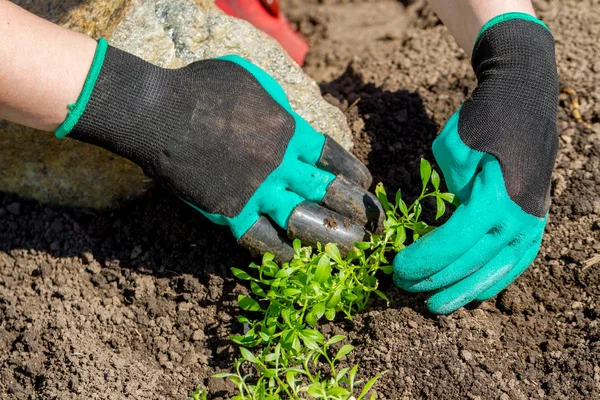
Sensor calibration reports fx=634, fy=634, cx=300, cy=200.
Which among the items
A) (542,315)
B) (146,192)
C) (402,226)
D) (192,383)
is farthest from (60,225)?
(542,315)

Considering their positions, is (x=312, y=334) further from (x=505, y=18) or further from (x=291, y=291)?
(x=505, y=18)

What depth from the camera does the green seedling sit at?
7.06ft

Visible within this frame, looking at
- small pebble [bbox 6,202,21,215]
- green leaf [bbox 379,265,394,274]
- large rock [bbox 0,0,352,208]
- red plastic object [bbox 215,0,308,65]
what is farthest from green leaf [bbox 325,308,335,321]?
red plastic object [bbox 215,0,308,65]

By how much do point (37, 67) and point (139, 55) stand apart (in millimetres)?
610

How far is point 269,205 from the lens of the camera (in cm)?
249

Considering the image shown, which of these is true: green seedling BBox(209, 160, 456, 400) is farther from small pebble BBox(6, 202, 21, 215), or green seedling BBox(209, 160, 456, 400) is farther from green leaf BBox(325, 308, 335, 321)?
small pebble BBox(6, 202, 21, 215)

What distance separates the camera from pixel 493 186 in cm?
222

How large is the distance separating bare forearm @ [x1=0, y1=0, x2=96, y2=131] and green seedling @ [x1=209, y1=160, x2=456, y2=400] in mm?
917

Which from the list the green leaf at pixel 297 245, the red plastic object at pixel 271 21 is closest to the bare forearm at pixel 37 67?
the green leaf at pixel 297 245

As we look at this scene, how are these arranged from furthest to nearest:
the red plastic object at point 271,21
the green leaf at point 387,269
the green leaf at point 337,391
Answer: the red plastic object at point 271,21 → the green leaf at point 387,269 → the green leaf at point 337,391

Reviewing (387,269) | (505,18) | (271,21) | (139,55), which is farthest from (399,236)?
(271,21)

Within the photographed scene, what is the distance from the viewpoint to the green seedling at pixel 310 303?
2.15 meters

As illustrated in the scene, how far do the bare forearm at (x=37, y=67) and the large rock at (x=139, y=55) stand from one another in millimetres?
459

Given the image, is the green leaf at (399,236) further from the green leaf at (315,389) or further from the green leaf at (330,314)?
the green leaf at (315,389)
